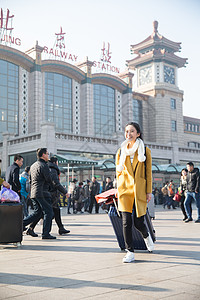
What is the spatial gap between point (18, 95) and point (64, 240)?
41.9 metres

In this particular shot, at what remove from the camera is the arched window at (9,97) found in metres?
46.0

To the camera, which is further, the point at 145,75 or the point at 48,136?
the point at 145,75

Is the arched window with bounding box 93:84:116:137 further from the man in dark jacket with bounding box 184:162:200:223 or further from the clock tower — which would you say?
the man in dark jacket with bounding box 184:162:200:223

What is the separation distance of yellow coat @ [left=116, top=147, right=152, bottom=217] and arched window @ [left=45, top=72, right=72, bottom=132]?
44593 mm

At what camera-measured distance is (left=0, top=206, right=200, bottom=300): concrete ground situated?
3.23m

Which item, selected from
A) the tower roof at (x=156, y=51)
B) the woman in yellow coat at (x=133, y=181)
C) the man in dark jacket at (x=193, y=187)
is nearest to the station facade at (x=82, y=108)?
the tower roof at (x=156, y=51)

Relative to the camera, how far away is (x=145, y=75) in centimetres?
6925

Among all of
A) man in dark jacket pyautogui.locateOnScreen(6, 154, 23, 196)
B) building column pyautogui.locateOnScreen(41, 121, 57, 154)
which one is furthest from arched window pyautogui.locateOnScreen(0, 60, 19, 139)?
man in dark jacket pyautogui.locateOnScreen(6, 154, 23, 196)

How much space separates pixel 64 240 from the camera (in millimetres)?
7402

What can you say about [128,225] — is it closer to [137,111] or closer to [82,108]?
[82,108]

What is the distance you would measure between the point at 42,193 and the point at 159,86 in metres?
59.8

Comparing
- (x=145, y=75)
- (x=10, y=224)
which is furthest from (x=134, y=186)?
(x=145, y=75)

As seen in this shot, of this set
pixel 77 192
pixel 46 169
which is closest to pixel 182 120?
pixel 77 192

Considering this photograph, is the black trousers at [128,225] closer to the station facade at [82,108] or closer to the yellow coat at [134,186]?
the yellow coat at [134,186]
